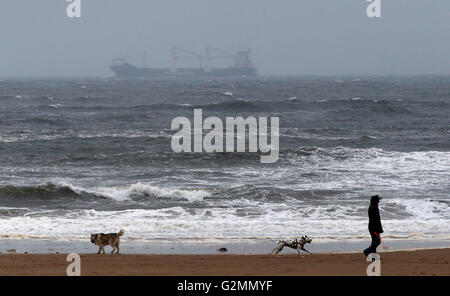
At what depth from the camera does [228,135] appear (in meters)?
38.8

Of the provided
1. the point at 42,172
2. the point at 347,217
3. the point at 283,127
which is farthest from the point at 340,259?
the point at 283,127

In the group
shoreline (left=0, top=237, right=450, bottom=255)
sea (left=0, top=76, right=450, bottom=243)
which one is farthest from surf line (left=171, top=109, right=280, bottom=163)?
shoreline (left=0, top=237, right=450, bottom=255)

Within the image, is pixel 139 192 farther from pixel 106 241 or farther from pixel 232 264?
pixel 232 264

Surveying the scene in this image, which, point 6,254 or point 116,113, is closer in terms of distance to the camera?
point 6,254

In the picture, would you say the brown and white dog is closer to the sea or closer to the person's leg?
the sea

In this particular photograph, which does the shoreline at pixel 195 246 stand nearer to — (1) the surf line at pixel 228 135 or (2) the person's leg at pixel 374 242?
(2) the person's leg at pixel 374 242

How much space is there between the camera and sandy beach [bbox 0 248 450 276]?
33.8 feet

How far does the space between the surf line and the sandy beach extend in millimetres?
16285

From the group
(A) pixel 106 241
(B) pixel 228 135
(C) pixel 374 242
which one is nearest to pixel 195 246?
(A) pixel 106 241

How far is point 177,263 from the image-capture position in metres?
11.3
